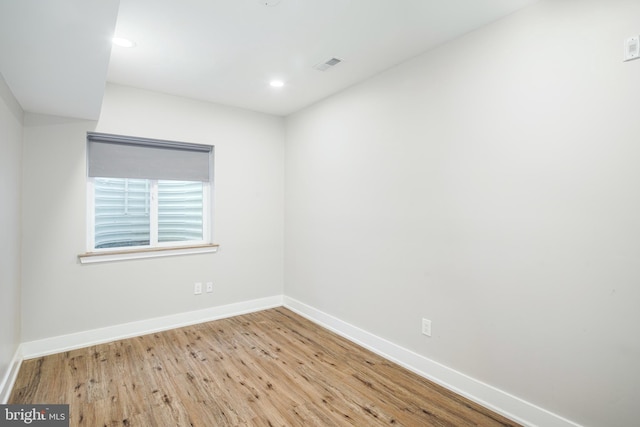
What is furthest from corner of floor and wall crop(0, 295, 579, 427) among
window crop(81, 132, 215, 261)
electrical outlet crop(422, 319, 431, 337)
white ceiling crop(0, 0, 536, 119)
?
white ceiling crop(0, 0, 536, 119)

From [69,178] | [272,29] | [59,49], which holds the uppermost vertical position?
[272,29]

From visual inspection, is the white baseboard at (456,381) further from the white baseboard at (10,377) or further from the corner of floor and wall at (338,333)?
the white baseboard at (10,377)

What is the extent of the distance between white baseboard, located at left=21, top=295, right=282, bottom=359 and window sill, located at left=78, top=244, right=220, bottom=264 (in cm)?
67

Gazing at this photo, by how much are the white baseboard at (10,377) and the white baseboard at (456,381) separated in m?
2.62

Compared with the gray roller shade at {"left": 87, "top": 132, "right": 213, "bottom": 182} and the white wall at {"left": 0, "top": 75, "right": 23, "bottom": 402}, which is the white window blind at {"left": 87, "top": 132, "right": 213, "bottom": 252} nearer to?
the gray roller shade at {"left": 87, "top": 132, "right": 213, "bottom": 182}

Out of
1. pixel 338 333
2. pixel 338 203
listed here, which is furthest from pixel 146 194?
pixel 338 333

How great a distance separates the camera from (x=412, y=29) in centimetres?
223

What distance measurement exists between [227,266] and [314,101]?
222 centimetres

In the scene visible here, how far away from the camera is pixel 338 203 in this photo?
348 centimetres

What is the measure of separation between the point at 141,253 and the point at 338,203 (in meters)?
2.13

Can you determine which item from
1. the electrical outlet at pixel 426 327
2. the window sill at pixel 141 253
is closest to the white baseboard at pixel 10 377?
the window sill at pixel 141 253

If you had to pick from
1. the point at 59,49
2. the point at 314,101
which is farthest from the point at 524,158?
the point at 59,49

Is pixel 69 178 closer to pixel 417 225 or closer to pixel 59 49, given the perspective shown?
pixel 59 49

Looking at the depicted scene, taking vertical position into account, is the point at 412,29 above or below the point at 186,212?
above
